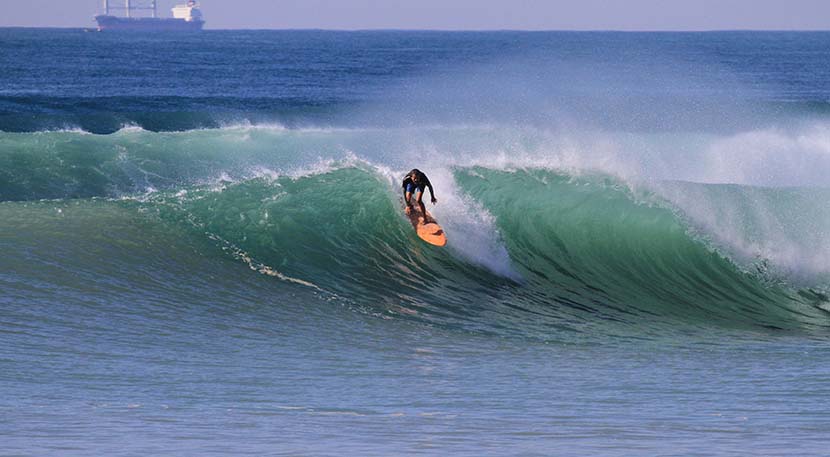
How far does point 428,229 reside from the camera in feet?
52.7

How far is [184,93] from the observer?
5009 centimetres

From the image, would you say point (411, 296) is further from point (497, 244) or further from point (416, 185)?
point (497, 244)

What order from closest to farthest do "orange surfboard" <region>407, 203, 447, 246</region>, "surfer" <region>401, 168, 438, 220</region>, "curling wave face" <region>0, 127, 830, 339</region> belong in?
"curling wave face" <region>0, 127, 830, 339</region> → "surfer" <region>401, 168, 438, 220</region> → "orange surfboard" <region>407, 203, 447, 246</region>

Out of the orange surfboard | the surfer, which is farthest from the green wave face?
the surfer

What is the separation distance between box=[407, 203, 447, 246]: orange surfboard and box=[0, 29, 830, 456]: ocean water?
0.16 meters

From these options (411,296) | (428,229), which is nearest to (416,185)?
(428,229)

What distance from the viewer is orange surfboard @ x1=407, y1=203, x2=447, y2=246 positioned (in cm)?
1600

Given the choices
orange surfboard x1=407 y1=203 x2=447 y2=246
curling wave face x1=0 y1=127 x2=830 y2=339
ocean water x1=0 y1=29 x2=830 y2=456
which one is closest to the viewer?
ocean water x1=0 y1=29 x2=830 y2=456

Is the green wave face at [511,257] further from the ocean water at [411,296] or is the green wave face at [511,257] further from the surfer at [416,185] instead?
the surfer at [416,185]

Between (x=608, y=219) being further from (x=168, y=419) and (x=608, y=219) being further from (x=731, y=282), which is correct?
(x=168, y=419)

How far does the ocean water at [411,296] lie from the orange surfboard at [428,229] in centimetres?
16

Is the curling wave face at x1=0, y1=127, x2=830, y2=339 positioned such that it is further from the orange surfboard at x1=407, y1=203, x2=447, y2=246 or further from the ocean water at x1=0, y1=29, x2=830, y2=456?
the orange surfboard at x1=407, y1=203, x2=447, y2=246

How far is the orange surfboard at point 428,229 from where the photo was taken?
1600cm

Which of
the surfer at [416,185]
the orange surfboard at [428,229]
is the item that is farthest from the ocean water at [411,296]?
the surfer at [416,185]
